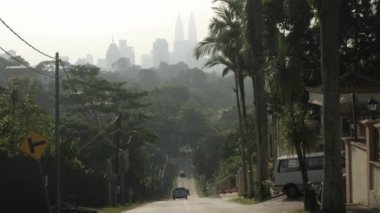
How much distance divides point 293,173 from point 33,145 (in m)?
15.7

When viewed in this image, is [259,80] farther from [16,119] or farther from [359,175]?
[16,119]

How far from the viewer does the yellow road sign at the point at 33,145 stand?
18.9 metres

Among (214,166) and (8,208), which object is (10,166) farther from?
(214,166)

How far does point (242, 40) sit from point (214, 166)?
311ft

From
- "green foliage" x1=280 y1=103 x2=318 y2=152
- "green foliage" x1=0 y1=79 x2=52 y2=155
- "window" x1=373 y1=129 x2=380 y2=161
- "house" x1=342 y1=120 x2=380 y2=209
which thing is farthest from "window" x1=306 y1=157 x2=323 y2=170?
"green foliage" x1=0 y1=79 x2=52 y2=155

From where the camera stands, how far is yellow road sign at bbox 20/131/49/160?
18914mm

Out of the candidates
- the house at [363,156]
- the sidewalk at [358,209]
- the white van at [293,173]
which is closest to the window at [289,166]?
the white van at [293,173]

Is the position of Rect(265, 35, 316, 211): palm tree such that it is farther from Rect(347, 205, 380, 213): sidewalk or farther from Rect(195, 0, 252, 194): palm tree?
Rect(195, 0, 252, 194): palm tree

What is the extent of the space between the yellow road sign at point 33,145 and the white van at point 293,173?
1489 centimetres

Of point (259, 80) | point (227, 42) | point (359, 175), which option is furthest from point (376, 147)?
point (227, 42)

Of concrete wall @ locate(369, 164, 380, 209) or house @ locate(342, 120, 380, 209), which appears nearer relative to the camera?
concrete wall @ locate(369, 164, 380, 209)

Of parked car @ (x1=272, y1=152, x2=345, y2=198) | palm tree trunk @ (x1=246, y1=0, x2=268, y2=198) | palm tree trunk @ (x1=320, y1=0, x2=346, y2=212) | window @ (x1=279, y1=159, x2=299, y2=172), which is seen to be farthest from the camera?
palm tree trunk @ (x1=246, y1=0, x2=268, y2=198)

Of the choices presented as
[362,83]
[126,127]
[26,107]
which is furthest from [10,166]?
[126,127]

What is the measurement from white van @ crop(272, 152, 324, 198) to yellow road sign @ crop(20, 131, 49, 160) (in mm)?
14885
